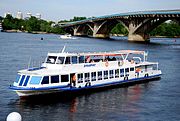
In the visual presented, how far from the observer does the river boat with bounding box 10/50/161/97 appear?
35.4 m

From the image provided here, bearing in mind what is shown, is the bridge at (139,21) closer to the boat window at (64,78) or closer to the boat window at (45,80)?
the boat window at (64,78)

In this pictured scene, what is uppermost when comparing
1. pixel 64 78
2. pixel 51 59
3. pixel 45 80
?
pixel 51 59

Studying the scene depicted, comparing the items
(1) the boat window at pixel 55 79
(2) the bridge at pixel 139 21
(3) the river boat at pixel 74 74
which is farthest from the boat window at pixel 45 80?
(2) the bridge at pixel 139 21

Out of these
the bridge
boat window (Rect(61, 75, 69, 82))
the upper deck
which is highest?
the bridge

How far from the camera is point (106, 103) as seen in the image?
34.8 metres

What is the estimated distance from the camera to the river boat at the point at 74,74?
116 ft

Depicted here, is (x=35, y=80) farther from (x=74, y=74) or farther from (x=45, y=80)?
(x=74, y=74)

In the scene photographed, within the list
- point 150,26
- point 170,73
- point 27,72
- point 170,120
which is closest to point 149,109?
point 170,120

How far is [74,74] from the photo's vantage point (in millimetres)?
38750

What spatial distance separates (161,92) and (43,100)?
13290 mm

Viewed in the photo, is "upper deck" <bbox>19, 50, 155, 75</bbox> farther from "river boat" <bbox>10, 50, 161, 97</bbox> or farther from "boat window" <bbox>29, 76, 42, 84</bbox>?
"boat window" <bbox>29, 76, 42, 84</bbox>

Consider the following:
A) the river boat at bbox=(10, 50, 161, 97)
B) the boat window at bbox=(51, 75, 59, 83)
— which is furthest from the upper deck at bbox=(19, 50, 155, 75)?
the boat window at bbox=(51, 75, 59, 83)

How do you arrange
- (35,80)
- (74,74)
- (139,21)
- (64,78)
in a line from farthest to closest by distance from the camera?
(139,21)
(74,74)
(64,78)
(35,80)

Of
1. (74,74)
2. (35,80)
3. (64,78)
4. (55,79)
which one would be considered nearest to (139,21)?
(74,74)
